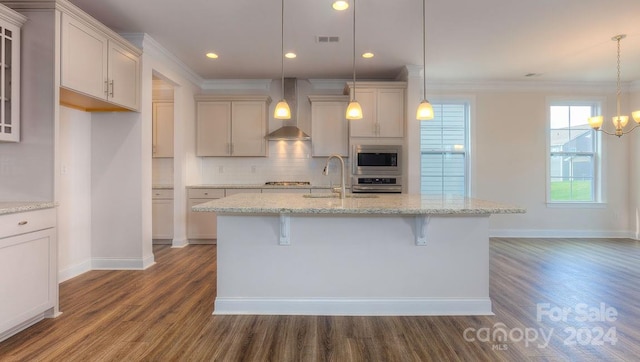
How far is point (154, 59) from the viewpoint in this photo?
13.3 feet

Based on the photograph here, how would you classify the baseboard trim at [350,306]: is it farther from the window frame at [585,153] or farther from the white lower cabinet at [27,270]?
the window frame at [585,153]

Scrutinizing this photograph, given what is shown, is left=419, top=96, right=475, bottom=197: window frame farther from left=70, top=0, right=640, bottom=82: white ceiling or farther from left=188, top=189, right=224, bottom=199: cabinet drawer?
left=188, top=189, right=224, bottom=199: cabinet drawer

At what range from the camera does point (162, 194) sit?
4.95 metres

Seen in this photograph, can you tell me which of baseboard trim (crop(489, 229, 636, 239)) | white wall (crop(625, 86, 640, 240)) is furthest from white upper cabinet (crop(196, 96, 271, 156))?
white wall (crop(625, 86, 640, 240))

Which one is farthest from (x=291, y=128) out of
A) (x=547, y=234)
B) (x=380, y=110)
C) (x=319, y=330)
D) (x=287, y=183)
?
(x=547, y=234)

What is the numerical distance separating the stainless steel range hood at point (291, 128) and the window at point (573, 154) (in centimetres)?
431

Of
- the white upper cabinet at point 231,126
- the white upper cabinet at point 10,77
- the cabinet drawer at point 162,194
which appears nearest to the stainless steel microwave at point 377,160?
the white upper cabinet at point 231,126

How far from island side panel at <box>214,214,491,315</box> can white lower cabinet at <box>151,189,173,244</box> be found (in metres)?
2.82

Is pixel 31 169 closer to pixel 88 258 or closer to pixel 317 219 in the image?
pixel 88 258

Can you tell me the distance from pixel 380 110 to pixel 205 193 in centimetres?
295

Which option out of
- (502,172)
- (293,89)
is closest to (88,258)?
(293,89)

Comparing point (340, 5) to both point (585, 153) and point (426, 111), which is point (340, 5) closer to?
point (426, 111)

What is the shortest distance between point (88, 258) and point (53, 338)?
176cm

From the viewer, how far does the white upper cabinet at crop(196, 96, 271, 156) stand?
534cm
